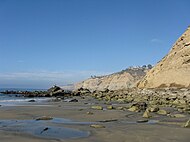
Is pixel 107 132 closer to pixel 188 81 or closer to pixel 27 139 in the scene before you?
pixel 27 139

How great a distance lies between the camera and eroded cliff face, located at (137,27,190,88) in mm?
41500

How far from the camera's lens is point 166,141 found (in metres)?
8.66

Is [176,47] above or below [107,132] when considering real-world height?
above

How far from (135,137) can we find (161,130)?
1.75 m

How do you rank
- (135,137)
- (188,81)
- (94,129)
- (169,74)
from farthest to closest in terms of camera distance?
(169,74) < (188,81) < (94,129) < (135,137)

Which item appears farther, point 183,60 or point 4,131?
point 183,60

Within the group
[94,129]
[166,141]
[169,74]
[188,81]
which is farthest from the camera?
[169,74]

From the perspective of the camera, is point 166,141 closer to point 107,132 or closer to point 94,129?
point 107,132

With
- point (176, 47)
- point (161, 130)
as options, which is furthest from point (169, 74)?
point (161, 130)

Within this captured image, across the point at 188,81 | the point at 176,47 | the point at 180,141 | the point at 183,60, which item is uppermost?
the point at 176,47

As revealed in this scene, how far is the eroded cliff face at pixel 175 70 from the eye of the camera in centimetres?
4150

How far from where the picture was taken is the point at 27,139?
344 inches

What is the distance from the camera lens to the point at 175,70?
43969 mm

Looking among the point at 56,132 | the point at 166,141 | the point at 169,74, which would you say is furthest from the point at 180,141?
the point at 169,74
